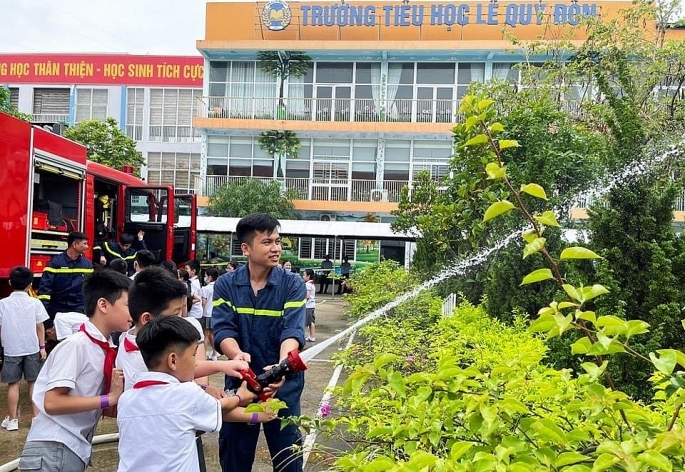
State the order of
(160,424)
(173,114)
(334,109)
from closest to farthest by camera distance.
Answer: (160,424), (334,109), (173,114)

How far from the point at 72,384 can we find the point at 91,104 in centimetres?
3190

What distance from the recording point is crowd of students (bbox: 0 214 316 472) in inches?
82.4

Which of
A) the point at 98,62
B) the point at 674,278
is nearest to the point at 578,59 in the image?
the point at 674,278

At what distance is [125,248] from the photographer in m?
9.83

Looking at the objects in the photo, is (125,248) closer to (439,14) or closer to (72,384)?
(72,384)

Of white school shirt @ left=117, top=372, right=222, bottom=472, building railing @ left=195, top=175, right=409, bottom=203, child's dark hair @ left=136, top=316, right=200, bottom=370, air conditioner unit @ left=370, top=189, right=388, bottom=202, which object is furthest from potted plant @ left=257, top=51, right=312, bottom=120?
white school shirt @ left=117, top=372, right=222, bottom=472

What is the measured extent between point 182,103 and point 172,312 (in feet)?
98.4

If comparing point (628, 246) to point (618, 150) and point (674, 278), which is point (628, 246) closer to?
point (674, 278)

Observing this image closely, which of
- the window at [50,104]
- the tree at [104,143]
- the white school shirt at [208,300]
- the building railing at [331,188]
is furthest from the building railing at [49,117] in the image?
the white school shirt at [208,300]

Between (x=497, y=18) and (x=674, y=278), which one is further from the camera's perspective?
(x=497, y=18)

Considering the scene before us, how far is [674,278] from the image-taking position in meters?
4.11

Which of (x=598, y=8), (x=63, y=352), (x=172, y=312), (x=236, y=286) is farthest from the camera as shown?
(x=598, y=8)

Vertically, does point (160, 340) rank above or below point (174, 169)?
below

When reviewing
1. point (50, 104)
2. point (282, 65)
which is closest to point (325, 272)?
point (282, 65)
